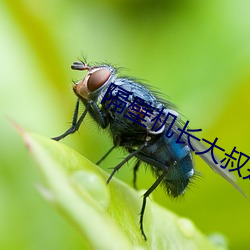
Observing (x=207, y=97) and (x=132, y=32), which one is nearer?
(x=207, y=97)

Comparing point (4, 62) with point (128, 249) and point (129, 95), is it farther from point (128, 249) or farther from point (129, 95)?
point (128, 249)

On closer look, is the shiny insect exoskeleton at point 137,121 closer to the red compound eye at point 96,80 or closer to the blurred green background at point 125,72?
the red compound eye at point 96,80

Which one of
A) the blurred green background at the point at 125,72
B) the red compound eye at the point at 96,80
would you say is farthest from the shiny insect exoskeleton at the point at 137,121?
the blurred green background at the point at 125,72

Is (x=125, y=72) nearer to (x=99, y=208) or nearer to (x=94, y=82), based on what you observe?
(x=94, y=82)

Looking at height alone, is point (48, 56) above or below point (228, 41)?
below

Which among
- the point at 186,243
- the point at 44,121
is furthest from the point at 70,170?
the point at 44,121

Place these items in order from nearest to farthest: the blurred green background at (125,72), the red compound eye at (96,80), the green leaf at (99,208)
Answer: the green leaf at (99,208) < the red compound eye at (96,80) < the blurred green background at (125,72)

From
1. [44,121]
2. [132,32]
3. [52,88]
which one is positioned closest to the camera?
[44,121]

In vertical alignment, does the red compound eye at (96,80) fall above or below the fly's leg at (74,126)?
above
